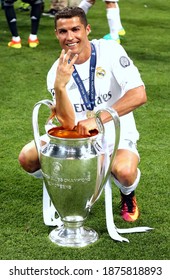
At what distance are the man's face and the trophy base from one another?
2.96ft

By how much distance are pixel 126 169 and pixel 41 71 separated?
151 inches

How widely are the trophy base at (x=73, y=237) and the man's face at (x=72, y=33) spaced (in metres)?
0.90

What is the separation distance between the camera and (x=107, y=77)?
10.8 feet

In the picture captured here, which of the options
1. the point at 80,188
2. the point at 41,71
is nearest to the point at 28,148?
the point at 80,188

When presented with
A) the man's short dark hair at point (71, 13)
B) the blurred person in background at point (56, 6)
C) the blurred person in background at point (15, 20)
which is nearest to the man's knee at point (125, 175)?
the man's short dark hair at point (71, 13)

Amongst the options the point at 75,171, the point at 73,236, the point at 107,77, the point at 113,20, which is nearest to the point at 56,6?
the point at 113,20

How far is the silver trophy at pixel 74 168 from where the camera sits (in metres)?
2.95

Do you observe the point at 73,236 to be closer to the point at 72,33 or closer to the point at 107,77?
the point at 107,77

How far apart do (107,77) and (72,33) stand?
1.02ft

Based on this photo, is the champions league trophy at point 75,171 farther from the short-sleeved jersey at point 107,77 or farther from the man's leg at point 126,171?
the short-sleeved jersey at point 107,77

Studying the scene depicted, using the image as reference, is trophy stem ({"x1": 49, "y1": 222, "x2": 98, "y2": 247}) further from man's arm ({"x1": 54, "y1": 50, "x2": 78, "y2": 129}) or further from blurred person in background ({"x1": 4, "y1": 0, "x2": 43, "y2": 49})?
blurred person in background ({"x1": 4, "y1": 0, "x2": 43, "y2": 49})

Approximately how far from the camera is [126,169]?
3.19m

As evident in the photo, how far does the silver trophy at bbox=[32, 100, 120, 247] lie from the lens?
2.95 meters

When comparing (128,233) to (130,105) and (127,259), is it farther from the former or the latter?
(130,105)
